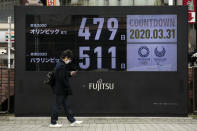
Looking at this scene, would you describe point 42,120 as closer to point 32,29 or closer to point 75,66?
point 75,66

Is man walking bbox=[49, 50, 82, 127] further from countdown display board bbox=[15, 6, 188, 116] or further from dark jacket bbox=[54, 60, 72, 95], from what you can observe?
countdown display board bbox=[15, 6, 188, 116]

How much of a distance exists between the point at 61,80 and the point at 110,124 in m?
1.51

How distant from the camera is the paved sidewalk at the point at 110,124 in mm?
9898

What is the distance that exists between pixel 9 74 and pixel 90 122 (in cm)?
260

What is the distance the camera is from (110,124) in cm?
1054

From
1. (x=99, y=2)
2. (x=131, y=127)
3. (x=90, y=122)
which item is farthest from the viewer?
(x=99, y=2)

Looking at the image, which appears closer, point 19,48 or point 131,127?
point 131,127

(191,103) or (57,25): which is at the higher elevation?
(57,25)

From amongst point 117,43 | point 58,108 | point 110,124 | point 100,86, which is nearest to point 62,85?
point 58,108

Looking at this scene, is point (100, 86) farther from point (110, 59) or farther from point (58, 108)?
point (58, 108)

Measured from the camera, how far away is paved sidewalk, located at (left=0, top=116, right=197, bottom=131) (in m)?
9.90

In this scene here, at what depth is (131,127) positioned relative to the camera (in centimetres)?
1011

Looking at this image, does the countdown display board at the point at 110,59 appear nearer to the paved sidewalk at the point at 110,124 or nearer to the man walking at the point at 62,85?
the paved sidewalk at the point at 110,124

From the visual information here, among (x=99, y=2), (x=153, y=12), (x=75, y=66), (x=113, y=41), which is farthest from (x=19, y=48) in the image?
(x=99, y=2)
